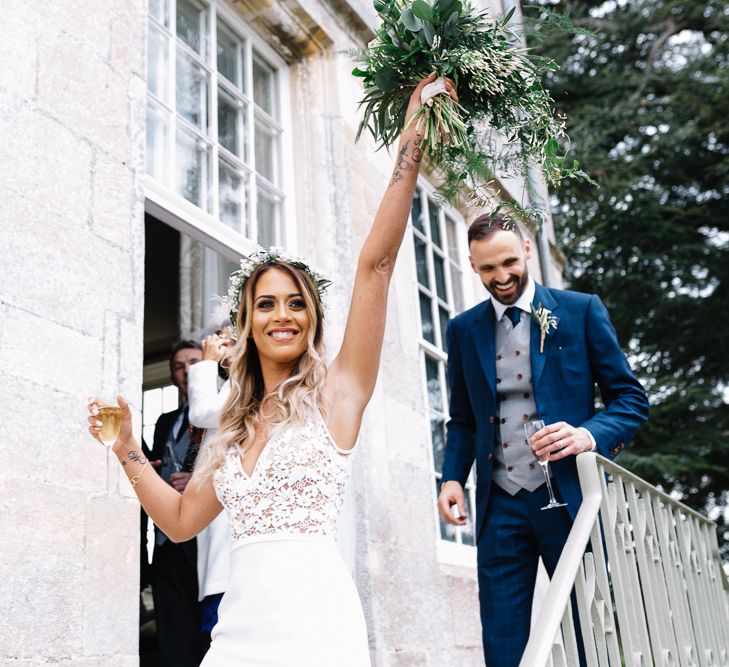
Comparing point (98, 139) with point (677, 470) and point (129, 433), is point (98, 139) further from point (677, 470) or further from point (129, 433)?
point (677, 470)

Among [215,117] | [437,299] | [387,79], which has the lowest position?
[387,79]

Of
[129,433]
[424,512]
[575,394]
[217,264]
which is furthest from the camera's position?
[217,264]

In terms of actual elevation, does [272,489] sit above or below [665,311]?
below

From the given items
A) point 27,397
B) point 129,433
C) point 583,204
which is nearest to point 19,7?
point 27,397

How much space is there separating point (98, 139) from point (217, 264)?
3.64 m

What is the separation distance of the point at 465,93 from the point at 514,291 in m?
0.83

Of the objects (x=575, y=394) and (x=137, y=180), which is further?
(x=137, y=180)

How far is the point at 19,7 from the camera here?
290cm

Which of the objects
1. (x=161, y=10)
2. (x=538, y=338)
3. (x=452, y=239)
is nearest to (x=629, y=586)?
(x=538, y=338)

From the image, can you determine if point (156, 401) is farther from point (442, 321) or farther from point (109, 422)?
point (109, 422)

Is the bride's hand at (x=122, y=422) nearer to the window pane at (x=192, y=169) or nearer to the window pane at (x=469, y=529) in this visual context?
the window pane at (x=192, y=169)

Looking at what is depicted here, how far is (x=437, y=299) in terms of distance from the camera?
6105mm

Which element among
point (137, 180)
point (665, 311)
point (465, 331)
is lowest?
point (465, 331)

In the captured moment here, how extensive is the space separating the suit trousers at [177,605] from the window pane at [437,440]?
213 cm
